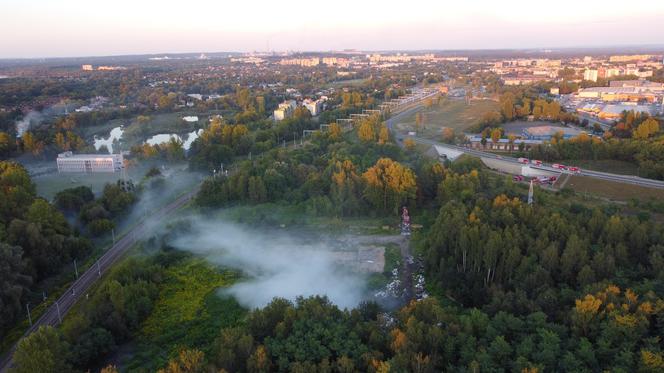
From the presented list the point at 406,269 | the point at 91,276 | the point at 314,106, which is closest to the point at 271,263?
the point at 406,269

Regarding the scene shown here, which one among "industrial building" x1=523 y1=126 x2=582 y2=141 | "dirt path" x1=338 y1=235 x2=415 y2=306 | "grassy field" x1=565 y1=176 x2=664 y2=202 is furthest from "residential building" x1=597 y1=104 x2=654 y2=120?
"dirt path" x1=338 y1=235 x2=415 y2=306

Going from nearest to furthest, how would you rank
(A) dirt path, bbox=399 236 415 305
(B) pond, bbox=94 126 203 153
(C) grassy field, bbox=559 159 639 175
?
(A) dirt path, bbox=399 236 415 305
(C) grassy field, bbox=559 159 639 175
(B) pond, bbox=94 126 203 153

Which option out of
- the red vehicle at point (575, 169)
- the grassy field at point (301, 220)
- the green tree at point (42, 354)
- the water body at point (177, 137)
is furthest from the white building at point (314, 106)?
the green tree at point (42, 354)

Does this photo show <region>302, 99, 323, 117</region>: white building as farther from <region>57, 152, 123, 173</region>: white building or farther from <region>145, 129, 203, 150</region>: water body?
<region>57, 152, 123, 173</region>: white building

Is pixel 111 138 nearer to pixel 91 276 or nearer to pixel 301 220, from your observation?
pixel 301 220

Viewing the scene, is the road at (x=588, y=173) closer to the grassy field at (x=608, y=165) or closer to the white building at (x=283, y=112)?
the grassy field at (x=608, y=165)

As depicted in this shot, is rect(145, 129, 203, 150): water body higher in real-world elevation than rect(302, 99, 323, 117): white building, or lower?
lower
